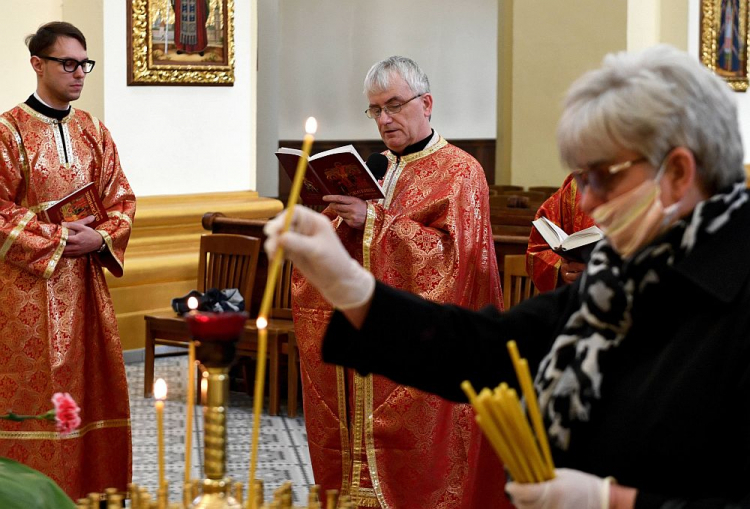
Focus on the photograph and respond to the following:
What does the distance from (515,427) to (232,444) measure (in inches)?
176

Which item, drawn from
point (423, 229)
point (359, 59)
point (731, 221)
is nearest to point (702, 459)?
point (731, 221)

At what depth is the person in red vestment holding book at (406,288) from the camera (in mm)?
4117

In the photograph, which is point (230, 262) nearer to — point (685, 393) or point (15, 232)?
point (15, 232)

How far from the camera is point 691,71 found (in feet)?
5.49

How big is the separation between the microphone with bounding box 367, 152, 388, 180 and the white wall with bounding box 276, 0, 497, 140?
34.2ft

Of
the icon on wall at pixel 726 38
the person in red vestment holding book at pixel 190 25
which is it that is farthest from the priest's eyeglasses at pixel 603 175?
the icon on wall at pixel 726 38

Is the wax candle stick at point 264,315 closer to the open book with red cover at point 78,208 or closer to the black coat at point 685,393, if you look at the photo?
the black coat at point 685,393

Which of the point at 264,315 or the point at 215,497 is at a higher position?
the point at 264,315

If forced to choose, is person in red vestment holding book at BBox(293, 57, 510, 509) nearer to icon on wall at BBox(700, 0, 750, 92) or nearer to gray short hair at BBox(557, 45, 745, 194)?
gray short hair at BBox(557, 45, 745, 194)

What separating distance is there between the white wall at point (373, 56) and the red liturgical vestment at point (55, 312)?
10.1 meters

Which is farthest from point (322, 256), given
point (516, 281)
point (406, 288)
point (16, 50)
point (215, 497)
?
point (16, 50)

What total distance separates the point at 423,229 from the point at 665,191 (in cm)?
245

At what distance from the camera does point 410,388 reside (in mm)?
4105

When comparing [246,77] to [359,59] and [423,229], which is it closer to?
[423,229]
